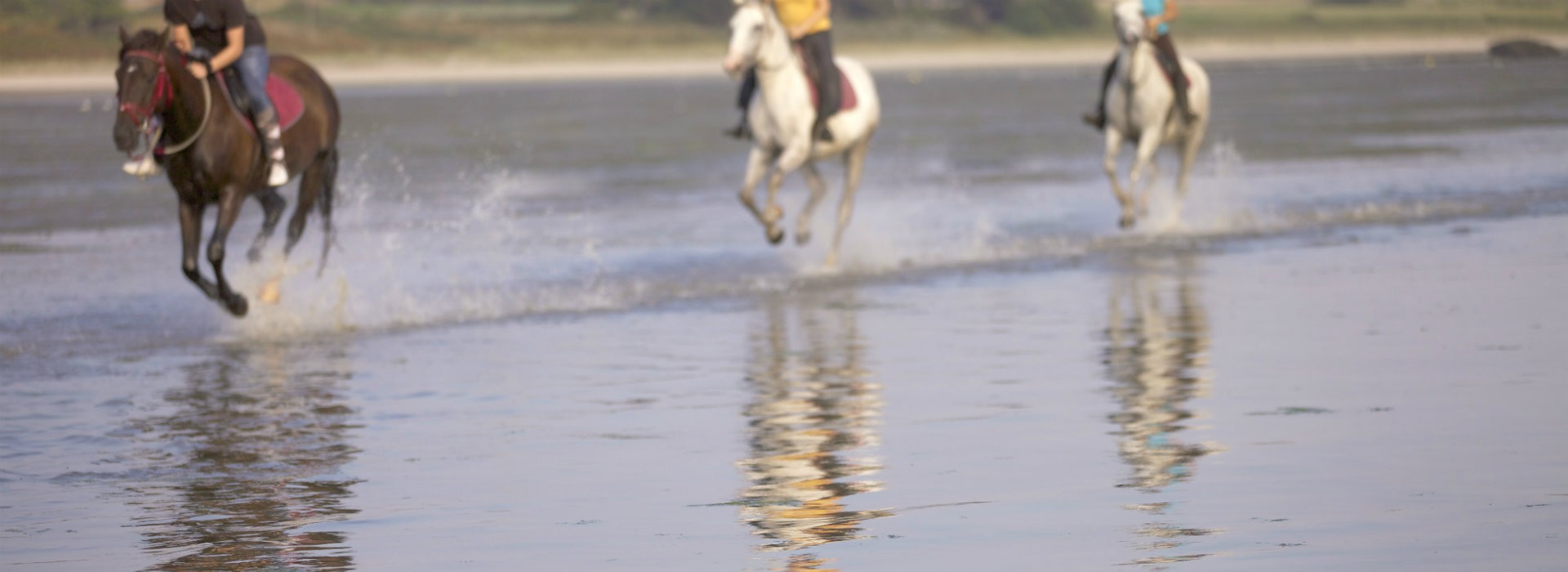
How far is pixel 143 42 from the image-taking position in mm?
12000

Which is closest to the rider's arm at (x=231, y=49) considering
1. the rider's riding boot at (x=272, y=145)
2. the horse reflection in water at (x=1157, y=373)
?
the rider's riding boot at (x=272, y=145)

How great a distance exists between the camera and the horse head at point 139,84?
11.8 metres

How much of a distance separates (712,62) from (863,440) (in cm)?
6193

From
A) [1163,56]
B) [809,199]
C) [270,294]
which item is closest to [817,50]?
[809,199]

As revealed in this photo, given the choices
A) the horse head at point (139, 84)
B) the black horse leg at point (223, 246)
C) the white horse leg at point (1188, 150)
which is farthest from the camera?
the white horse leg at point (1188, 150)

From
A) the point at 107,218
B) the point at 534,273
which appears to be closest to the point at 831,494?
the point at 534,273

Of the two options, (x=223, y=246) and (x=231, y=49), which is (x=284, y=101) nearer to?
(x=231, y=49)

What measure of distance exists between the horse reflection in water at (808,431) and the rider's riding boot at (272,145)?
3.08 metres

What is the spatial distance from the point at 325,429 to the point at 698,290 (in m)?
5.56

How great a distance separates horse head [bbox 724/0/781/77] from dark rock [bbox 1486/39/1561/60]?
164 feet

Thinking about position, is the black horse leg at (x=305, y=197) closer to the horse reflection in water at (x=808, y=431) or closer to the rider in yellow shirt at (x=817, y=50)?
the rider in yellow shirt at (x=817, y=50)

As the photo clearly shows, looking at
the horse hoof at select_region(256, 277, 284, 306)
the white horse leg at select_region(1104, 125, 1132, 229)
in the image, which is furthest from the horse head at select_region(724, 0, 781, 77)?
the white horse leg at select_region(1104, 125, 1132, 229)

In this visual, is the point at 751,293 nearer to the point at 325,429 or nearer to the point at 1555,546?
the point at 325,429

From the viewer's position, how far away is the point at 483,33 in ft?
256
